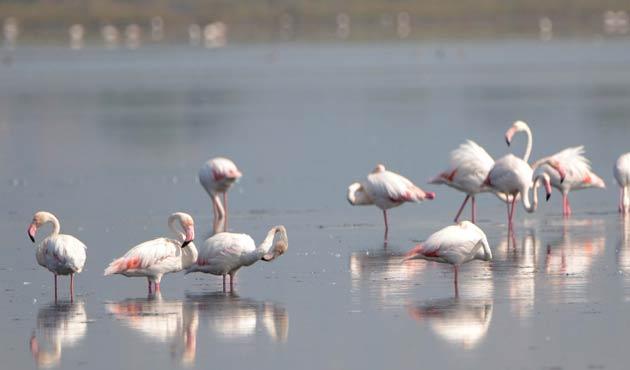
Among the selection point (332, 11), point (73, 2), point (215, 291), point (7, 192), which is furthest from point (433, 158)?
point (73, 2)

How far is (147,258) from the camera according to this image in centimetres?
1064

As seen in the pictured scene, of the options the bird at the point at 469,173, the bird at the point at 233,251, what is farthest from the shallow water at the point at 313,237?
the bird at the point at 469,173

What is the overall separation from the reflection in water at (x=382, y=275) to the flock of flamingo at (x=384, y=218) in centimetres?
25

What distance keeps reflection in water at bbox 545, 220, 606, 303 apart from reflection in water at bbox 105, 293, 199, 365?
2629 mm

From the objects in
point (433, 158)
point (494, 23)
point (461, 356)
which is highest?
point (494, 23)

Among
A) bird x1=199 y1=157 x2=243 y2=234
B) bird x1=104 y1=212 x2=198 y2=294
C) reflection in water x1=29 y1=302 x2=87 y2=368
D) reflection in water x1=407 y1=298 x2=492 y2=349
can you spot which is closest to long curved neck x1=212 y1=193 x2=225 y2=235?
bird x1=199 y1=157 x2=243 y2=234

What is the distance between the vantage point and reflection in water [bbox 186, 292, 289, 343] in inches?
364

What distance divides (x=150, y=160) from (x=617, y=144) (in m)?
7.35

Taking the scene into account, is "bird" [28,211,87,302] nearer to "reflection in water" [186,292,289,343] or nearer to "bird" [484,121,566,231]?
"reflection in water" [186,292,289,343]

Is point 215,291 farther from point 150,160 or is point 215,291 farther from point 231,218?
point 150,160

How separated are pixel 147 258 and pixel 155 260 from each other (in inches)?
2.5

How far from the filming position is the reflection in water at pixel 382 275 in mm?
10398

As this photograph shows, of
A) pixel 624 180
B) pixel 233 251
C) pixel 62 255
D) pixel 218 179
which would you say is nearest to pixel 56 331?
pixel 62 255

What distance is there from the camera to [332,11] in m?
124
